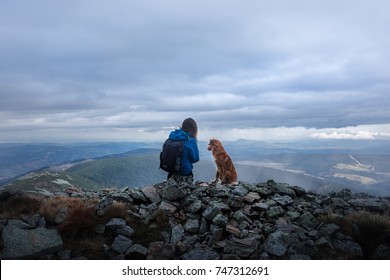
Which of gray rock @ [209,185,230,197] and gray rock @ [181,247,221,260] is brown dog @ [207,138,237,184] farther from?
gray rock @ [181,247,221,260]

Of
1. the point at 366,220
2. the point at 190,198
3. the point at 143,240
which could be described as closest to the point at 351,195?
the point at 366,220

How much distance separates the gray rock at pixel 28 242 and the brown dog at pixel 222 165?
7.78 metres

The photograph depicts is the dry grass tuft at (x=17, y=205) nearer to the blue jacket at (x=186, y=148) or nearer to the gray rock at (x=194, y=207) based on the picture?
the gray rock at (x=194, y=207)

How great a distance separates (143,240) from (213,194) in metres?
3.48

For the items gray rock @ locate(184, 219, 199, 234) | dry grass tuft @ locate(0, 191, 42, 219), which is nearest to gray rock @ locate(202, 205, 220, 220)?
gray rock @ locate(184, 219, 199, 234)

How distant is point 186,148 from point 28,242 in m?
6.01

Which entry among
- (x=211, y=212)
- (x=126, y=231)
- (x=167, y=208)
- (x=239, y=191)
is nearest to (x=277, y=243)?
(x=211, y=212)

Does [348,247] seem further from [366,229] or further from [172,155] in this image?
[172,155]

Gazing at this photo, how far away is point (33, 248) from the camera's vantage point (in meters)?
7.26

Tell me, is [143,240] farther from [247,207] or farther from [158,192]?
[247,207]

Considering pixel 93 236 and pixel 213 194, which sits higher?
pixel 213 194

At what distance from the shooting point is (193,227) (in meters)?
8.81

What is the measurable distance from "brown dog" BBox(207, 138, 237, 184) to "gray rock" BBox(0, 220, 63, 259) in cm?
778
